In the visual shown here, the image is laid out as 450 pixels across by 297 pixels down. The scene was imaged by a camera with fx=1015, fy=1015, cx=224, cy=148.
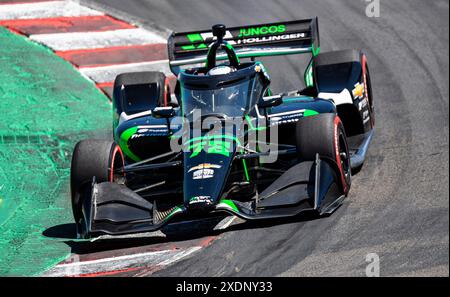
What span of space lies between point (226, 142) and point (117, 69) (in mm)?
5033

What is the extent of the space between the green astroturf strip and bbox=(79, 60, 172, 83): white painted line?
0.17 meters

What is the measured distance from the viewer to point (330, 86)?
37.3 feet

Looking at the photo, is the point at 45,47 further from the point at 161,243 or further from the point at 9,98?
the point at 161,243

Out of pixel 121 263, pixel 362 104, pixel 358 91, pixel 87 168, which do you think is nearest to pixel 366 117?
pixel 362 104

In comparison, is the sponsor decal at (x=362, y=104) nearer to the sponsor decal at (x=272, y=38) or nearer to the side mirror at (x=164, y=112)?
the sponsor decal at (x=272, y=38)

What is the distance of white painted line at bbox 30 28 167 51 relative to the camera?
49.1ft

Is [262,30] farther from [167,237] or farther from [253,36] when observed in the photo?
[167,237]

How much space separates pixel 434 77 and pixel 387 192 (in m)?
3.79

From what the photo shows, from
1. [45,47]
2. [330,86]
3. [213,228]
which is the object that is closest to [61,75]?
[45,47]

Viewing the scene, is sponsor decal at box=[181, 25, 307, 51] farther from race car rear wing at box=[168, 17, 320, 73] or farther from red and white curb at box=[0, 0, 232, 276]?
red and white curb at box=[0, 0, 232, 276]

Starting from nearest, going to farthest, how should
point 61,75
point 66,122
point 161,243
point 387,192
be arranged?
1. point 161,243
2. point 387,192
3. point 66,122
4. point 61,75

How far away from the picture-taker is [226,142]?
9578 millimetres

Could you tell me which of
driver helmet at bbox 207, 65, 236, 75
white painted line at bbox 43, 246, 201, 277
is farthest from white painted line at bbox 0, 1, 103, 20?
white painted line at bbox 43, 246, 201, 277

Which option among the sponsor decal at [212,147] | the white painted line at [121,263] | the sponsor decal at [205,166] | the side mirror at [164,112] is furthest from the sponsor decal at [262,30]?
the white painted line at [121,263]
